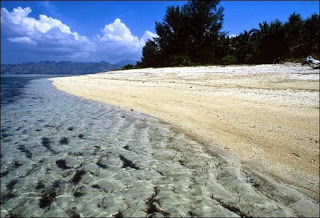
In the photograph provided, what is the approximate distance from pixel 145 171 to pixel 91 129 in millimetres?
3672

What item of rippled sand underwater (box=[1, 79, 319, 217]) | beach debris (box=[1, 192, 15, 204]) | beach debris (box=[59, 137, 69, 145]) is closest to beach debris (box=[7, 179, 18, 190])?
rippled sand underwater (box=[1, 79, 319, 217])

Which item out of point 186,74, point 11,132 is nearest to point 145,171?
point 11,132

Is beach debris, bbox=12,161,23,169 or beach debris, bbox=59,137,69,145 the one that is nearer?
beach debris, bbox=12,161,23,169

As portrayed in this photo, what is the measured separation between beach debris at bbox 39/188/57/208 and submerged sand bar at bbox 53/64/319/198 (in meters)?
3.33

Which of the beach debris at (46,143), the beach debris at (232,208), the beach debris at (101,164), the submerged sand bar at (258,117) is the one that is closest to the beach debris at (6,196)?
the beach debris at (101,164)

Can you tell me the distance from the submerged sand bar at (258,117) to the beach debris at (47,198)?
3.33 meters

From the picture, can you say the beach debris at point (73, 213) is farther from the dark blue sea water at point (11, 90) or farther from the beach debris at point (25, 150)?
the dark blue sea water at point (11, 90)

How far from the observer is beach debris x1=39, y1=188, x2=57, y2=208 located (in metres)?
3.73

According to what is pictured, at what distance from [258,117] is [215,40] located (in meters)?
31.5

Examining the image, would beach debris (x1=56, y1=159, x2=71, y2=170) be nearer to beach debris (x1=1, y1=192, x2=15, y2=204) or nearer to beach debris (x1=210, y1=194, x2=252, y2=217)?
beach debris (x1=1, y1=192, x2=15, y2=204)

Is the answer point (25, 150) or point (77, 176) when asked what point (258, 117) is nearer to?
point (77, 176)

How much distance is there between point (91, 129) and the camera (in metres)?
7.60

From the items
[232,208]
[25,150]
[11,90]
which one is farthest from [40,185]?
[11,90]

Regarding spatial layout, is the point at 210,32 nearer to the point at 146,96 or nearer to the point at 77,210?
the point at 146,96
